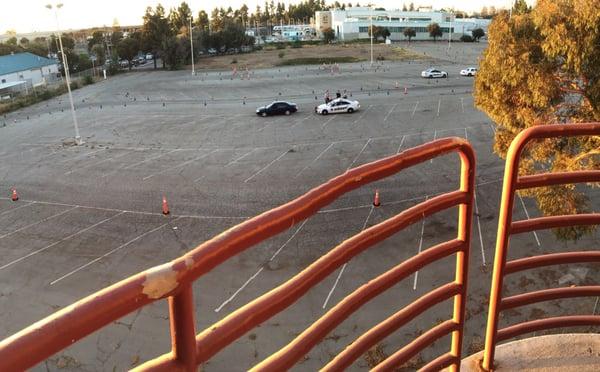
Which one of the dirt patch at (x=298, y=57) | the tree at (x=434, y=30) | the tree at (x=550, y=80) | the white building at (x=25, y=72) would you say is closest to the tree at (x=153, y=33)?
the dirt patch at (x=298, y=57)

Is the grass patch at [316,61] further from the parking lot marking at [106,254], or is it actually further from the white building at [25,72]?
the parking lot marking at [106,254]

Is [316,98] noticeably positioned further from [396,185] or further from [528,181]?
[528,181]

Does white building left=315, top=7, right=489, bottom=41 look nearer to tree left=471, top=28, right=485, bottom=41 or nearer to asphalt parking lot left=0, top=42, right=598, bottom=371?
tree left=471, top=28, right=485, bottom=41

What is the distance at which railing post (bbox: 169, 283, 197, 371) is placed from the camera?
1.14 metres

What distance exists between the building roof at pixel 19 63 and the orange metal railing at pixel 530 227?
65023mm

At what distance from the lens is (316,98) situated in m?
39.6

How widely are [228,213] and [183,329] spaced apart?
53.7ft

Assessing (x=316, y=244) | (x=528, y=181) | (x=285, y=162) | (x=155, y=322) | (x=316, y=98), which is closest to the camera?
(x=528, y=181)

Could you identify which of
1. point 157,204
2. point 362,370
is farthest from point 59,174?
point 362,370

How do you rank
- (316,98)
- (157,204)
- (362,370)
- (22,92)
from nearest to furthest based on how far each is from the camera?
(362,370) → (157,204) → (316,98) → (22,92)

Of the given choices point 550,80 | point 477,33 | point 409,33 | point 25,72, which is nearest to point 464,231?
point 550,80

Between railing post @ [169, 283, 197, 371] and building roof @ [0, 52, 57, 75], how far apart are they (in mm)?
65445

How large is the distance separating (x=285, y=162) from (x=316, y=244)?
8597 millimetres

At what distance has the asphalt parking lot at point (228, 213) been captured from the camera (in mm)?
10836
